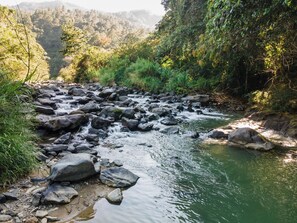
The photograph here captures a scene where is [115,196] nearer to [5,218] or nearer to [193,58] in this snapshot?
[5,218]

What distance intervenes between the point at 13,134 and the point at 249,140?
4.38 m

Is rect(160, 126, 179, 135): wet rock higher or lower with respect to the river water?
lower

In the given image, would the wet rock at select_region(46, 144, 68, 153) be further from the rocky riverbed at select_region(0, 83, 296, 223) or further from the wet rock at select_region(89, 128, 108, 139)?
the wet rock at select_region(89, 128, 108, 139)

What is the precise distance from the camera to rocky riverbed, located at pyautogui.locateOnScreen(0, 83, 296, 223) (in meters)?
3.22

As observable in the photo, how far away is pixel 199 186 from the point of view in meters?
4.00

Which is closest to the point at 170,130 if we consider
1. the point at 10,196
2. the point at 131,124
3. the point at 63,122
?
the point at 131,124

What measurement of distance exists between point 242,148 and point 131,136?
2.42 meters

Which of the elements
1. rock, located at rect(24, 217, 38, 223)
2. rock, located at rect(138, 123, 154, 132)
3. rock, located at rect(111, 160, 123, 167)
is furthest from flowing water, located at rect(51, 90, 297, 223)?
rock, located at rect(138, 123, 154, 132)

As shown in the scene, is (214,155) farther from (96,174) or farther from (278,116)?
(278,116)

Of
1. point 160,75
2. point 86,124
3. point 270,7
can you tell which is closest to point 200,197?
point 270,7

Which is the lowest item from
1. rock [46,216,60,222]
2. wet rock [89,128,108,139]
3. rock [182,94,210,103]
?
wet rock [89,128,108,139]

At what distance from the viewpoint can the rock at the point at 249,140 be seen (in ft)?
18.6

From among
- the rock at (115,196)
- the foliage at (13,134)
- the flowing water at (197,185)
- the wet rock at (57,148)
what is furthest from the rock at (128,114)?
the rock at (115,196)

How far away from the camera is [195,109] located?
10273mm
